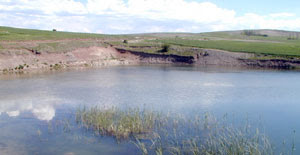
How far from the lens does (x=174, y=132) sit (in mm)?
14445

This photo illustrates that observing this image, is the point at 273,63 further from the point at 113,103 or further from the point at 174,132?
the point at 174,132

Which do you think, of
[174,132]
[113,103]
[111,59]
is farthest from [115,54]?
[174,132]

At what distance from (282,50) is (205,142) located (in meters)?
44.2

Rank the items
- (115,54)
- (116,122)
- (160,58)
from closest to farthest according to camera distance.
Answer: (116,122), (160,58), (115,54)

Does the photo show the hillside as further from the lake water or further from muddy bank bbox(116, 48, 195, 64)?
the lake water

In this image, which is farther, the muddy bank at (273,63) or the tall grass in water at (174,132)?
the muddy bank at (273,63)

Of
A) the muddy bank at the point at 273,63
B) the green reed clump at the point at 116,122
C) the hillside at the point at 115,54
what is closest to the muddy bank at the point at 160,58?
the hillside at the point at 115,54

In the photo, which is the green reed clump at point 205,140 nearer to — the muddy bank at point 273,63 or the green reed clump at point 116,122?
the green reed clump at point 116,122

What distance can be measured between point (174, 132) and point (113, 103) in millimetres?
7085

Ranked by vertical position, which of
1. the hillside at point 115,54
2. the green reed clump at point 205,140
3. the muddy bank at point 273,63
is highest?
the hillside at point 115,54

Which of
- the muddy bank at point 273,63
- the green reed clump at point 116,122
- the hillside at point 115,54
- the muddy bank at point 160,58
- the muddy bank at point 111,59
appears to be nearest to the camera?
the green reed clump at point 116,122

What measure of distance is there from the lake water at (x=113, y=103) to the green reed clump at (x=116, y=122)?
0.58 meters

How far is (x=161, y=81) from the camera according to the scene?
3097cm

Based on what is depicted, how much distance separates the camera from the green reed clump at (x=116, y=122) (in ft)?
48.1
